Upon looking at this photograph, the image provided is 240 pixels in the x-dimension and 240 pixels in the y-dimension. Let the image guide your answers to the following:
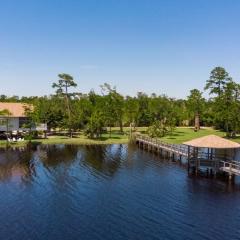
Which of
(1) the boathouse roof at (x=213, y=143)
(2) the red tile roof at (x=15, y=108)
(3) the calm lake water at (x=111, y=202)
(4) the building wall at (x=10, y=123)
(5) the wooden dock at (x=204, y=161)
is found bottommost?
(3) the calm lake water at (x=111, y=202)

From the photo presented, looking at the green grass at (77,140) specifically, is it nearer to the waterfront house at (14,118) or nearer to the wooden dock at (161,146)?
the waterfront house at (14,118)

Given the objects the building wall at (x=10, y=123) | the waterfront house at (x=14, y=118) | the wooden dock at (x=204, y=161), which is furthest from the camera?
the building wall at (x=10, y=123)

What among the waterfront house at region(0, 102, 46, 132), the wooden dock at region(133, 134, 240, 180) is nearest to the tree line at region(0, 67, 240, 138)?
the waterfront house at region(0, 102, 46, 132)

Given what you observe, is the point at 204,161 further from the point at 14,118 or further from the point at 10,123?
the point at 10,123

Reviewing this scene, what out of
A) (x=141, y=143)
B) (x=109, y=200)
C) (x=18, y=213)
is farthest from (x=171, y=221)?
(x=141, y=143)

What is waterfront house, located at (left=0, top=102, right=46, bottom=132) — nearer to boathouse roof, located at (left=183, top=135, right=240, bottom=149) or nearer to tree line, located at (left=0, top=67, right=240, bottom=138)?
tree line, located at (left=0, top=67, right=240, bottom=138)

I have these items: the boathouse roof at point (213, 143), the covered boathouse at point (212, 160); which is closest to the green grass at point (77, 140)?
the covered boathouse at point (212, 160)

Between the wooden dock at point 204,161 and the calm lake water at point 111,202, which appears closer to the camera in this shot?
the calm lake water at point 111,202

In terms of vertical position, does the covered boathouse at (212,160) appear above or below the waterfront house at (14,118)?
below

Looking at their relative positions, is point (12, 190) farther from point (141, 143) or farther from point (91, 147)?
point (141, 143)

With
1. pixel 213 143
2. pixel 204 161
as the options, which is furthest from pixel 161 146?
pixel 213 143
